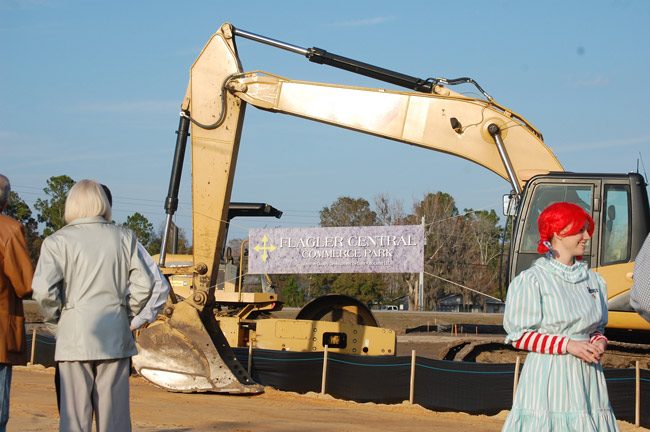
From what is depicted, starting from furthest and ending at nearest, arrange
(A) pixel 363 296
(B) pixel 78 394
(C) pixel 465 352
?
(A) pixel 363 296
(C) pixel 465 352
(B) pixel 78 394

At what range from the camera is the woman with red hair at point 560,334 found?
4781 millimetres

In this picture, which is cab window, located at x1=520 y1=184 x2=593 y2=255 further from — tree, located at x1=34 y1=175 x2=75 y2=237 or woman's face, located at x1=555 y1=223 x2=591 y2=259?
tree, located at x1=34 y1=175 x2=75 y2=237

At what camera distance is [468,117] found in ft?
47.8

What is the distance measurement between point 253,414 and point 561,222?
27.9 feet

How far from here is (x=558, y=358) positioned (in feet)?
15.9

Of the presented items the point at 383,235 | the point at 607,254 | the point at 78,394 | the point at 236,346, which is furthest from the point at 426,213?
the point at 78,394

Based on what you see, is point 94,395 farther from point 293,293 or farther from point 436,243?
point 436,243

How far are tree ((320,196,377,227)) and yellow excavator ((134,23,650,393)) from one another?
207ft

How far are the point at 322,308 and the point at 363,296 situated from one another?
4556 centimetres

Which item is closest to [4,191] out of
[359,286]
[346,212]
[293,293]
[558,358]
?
[558,358]

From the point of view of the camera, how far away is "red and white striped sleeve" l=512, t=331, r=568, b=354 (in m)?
4.82

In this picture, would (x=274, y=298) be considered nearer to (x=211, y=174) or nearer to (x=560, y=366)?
(x=211, y=174)

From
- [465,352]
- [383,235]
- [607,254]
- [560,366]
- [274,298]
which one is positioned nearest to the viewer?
[560,366]

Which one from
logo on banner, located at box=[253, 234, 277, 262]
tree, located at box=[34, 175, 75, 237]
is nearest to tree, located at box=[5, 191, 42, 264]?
tree, located at box=[34, 175, 75, 237]
